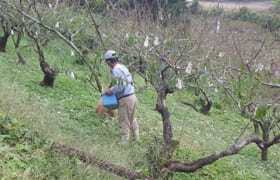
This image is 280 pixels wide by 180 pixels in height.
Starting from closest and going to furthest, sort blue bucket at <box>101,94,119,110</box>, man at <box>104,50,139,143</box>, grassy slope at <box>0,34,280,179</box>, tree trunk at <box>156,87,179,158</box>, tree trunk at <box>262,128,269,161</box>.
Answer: grassy slope at <box>0,34,280,179</box> < tree trunk at <box>156,87,179,158</box> < man at <box>104,50,139,143</box> < blue bucket at <box>101,94,119,110</box> < tree trunk at <box>262,128,269,161</box>

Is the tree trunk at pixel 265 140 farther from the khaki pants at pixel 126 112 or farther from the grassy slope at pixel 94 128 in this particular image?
the khaki pants at pixel 126 112

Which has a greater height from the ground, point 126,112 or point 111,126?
point 126,112

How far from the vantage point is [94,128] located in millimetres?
6301

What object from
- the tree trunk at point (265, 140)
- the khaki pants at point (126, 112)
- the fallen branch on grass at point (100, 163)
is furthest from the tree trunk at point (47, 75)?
the tree trunk at point (265, 140)

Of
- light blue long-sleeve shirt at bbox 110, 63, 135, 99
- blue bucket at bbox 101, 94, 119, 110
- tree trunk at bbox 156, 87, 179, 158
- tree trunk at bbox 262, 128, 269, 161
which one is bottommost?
tree trunk at bbox 262, 128, 269, 161

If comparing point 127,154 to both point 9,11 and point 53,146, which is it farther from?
point 9,11

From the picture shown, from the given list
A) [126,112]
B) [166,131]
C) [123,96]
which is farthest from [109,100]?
[166,131]

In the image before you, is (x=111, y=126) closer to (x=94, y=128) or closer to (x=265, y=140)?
(x=94, y=128)

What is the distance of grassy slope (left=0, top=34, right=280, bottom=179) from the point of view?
4434 millimetres

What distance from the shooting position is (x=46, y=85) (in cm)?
838

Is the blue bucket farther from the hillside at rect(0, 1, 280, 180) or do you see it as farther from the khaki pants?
the hillside at rect(0, 1, 280, 180)

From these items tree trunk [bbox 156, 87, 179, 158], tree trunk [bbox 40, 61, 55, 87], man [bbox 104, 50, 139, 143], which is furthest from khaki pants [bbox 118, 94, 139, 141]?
tree trunk [bbox 40, 61, 55, 87]

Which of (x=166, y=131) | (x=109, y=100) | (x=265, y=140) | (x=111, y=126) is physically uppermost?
(x=109, y=100)

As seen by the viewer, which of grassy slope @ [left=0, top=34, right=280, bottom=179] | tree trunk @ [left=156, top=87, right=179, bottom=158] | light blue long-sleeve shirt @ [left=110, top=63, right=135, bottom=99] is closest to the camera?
grassy slope @ [left=0, top=34, right=280, bottom=179]
